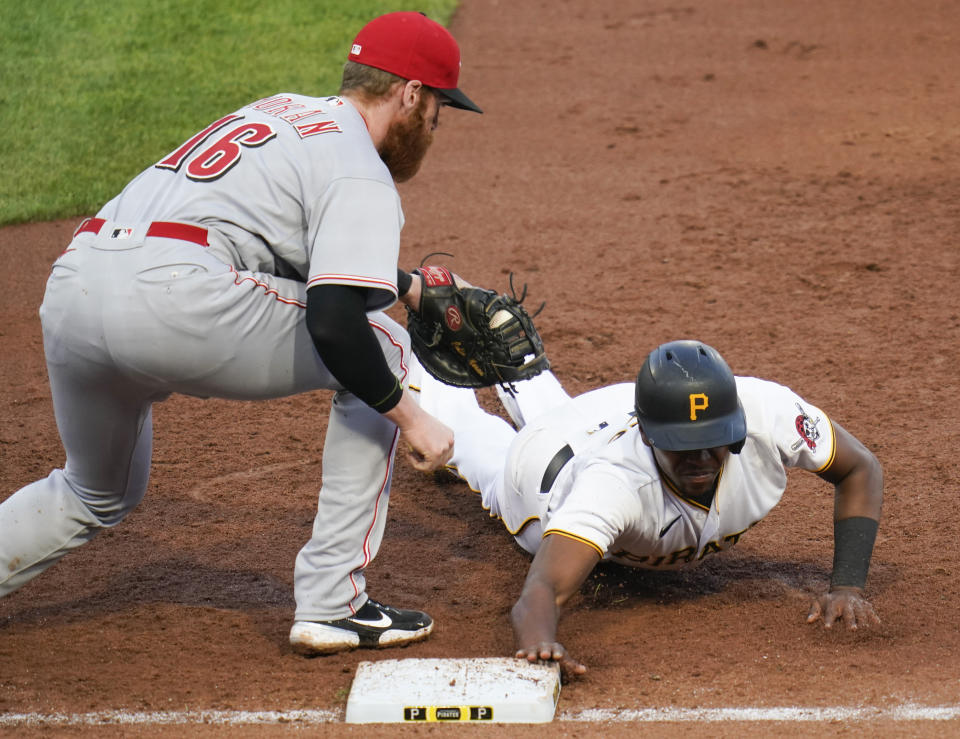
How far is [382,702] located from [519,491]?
1.06m

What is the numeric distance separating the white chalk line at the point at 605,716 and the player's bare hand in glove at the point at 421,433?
0.67m

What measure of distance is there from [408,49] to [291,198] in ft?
1.58

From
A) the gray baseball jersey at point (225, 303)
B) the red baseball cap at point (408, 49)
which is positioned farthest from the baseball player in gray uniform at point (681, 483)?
the red baseball cap at point (408, 49)

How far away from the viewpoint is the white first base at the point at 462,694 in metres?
2.95

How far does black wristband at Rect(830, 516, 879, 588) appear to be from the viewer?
3402mm

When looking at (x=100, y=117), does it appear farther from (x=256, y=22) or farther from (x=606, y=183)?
(x=606, y=183)

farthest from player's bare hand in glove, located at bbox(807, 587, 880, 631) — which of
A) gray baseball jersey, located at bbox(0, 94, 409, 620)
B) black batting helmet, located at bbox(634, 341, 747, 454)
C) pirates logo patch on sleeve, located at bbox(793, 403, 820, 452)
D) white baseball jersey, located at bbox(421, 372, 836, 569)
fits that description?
gray baseball jersey, located at bbox(0, 94, 409, 620)

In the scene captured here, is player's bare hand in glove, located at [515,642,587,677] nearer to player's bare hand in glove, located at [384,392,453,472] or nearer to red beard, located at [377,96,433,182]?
player's bare hand in glove, located at [384,392,453,472]

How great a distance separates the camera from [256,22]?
1129cm

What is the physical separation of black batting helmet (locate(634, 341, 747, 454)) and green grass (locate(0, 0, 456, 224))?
555cm

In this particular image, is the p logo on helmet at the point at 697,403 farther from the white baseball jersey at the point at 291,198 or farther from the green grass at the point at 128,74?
the green grass at the point at 128,74

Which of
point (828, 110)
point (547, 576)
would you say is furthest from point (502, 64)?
point (547, 576)

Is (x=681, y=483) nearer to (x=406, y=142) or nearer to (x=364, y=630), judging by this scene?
(x=364, y=630)

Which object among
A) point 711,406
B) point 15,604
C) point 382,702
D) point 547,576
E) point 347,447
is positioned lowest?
point 15,604
